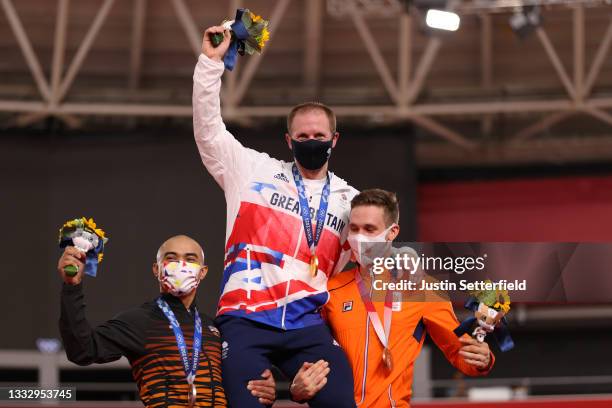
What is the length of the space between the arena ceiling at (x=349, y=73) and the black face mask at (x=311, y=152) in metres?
7.29

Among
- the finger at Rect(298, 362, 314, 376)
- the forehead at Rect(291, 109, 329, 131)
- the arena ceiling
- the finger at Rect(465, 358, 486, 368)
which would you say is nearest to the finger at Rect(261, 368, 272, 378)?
the finger at Rect(298, 362, 314, 376)

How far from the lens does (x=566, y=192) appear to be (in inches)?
532

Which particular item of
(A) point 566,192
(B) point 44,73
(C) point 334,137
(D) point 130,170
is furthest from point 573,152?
(C) point 334,137

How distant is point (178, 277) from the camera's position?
4.18 meters

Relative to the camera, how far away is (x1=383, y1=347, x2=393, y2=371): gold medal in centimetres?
405

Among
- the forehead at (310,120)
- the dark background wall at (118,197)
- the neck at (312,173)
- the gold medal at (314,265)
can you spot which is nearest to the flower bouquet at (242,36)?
the forehead at (310,120)

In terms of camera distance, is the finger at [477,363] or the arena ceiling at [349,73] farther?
the arena ceiling at [349,73]

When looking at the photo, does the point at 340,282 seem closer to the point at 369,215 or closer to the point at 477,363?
the point at 369,215

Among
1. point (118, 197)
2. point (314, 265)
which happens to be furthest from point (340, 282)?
point (118, 197)

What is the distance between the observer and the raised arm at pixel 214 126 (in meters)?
4.19

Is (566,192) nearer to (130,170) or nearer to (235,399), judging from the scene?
(130,170)

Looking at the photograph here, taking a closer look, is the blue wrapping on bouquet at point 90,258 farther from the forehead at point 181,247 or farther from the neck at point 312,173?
the neck at point 312,173

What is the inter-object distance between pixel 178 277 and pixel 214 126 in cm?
65

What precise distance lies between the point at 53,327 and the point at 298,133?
8.24 metres
